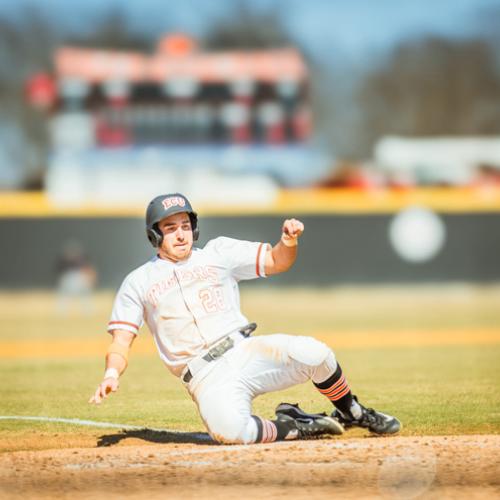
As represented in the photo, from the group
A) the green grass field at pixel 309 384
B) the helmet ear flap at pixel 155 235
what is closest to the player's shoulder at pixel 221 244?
the helmet ear flap at pixel 155 235

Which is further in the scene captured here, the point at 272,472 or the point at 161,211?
the point at 161,211

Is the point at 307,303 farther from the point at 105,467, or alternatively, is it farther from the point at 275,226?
the point at 105,467

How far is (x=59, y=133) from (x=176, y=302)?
22.9 metres

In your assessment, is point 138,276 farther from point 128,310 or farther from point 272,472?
point 272,472

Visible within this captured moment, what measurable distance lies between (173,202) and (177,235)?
0.52 ft

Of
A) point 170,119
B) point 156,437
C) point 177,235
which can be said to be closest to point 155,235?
point 177,235

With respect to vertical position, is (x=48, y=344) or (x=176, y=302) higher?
(x=176, y=302)

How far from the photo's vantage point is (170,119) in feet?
86.4

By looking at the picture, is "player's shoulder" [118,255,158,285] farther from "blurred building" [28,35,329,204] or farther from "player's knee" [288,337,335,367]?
"blurred building" [28,35,329,204]

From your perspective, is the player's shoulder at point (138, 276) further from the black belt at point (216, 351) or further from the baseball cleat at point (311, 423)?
the baseball cleat at point (311, 423)

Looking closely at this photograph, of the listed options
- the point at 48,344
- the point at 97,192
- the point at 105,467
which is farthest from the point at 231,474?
the point at 97,192

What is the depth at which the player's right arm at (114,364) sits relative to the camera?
155 inches

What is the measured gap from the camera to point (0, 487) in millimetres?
3908

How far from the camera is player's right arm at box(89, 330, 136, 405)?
3.93 metres
